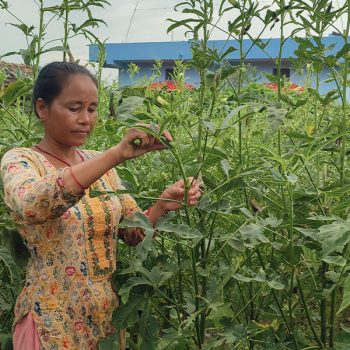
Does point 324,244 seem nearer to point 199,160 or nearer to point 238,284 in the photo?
point 199,160

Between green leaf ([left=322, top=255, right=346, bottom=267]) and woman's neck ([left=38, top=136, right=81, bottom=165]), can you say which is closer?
green leaf ([left=322, top=255, right=346, bottom=267])

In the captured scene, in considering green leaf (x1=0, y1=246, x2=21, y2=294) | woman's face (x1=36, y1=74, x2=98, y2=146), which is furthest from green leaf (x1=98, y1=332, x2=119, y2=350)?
woman's face (x1=36, y1=74, x2=98, y2=146)

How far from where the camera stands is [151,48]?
75.4ft

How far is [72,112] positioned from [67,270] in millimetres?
435

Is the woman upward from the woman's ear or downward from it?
downward

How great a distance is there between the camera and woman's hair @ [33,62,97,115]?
6.01 feet

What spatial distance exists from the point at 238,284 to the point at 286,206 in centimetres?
39

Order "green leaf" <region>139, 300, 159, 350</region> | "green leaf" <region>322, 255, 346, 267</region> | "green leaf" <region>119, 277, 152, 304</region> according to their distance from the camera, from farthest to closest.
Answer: "green leaf" <region>139, 300, 159, 350</region> < "green leaf" <region>119, 277, 152, 304</region> < "green leaf" <region>322, 255, 346, 267</region>

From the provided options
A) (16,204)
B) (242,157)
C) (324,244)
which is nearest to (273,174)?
(324,244)

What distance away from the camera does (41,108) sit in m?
1.87

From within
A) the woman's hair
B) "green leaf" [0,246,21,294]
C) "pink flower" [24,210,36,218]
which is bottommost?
"green leaf" [0,246,21,294]

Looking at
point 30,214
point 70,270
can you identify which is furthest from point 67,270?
point 30,214

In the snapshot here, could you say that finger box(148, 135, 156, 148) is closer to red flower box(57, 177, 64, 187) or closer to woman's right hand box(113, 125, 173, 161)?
woman's right hand box(113, 125, 173, 161)

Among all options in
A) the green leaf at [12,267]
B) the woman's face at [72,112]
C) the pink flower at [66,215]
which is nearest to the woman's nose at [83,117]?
the woman's face at [72,112]
